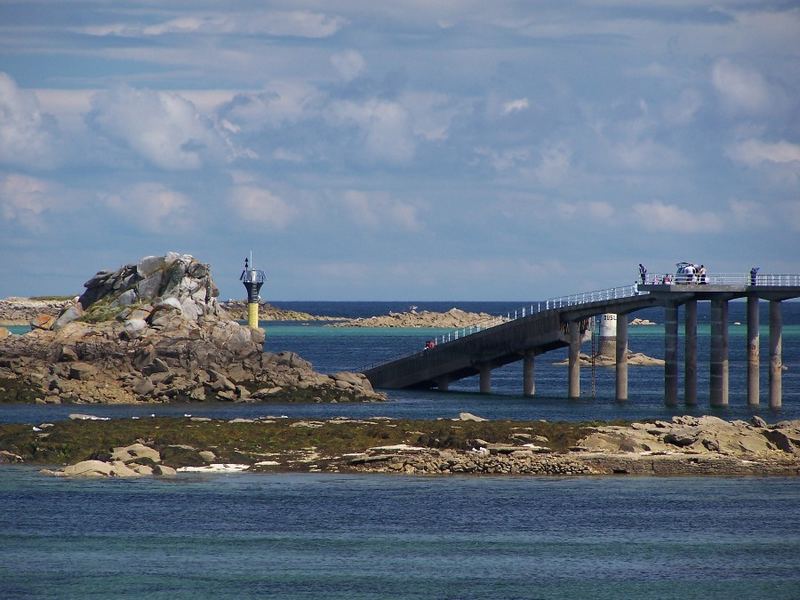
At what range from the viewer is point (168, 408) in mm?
84562

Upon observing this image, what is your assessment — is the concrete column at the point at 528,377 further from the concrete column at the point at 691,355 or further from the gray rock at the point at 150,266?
the gray rock at the point at 150,266

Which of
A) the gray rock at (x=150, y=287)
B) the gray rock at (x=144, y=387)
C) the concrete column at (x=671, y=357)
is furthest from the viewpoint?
the gray rock at (x=150, y=287)

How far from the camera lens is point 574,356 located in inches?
3664

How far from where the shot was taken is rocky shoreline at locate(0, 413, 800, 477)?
58.8 m

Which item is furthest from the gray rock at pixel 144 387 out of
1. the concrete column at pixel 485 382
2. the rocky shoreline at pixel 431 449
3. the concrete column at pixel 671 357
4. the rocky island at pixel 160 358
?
the concrete column at pixel 671 357

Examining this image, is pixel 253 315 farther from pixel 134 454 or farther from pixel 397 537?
pixel 397 537

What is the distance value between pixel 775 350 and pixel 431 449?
28.2 metres

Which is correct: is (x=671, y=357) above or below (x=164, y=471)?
above

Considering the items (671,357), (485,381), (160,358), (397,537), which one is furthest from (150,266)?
(397,537)

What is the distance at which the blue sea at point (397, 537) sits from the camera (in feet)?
132

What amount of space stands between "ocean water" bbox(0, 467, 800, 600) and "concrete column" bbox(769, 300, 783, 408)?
81.9 feet

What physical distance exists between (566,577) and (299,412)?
42435 mm

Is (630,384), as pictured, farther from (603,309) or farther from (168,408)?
(168,408)

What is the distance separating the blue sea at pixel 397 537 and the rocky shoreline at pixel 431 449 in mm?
1444
